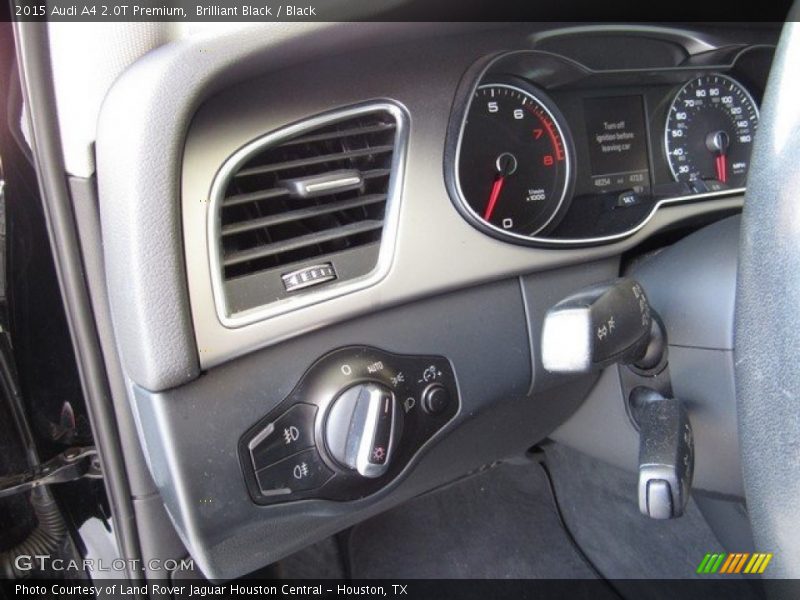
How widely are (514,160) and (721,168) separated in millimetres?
Answer: 425

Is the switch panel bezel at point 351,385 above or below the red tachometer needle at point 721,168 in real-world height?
below

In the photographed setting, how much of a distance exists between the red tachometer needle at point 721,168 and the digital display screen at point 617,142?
14 cm

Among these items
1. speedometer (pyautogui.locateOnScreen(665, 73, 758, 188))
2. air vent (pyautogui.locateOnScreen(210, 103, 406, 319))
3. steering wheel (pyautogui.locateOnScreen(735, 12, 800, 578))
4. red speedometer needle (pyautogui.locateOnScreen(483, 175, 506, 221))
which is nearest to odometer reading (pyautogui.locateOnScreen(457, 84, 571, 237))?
red speedometer needle (pyautogui.locateOnScreen(483, 175, 506, 221))

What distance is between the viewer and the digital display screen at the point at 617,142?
46.9 inches

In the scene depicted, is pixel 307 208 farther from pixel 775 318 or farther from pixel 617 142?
pixel 617 142

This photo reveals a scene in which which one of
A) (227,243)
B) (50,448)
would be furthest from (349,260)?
(50,448)

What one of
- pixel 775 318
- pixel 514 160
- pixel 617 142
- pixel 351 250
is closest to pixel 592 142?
pixel 617 142

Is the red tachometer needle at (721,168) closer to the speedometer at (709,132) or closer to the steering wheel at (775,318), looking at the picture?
the speedometer at (709,132)

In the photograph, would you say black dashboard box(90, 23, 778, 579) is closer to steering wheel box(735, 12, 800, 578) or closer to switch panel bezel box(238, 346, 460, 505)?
switch panel bezel box(238, 346, 460, 505)

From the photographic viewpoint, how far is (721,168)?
1276 mm

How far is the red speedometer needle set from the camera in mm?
1061

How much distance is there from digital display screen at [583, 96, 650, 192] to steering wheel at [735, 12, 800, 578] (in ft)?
1.81

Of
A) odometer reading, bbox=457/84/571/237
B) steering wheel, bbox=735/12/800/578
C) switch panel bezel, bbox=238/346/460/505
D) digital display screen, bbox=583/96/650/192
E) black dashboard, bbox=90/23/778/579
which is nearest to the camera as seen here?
steering wheel, bbox=735/12/800/578

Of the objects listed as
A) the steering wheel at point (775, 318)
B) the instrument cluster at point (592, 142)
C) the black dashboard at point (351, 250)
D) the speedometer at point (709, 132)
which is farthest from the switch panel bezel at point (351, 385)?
the speedometer at point (709, 132)
